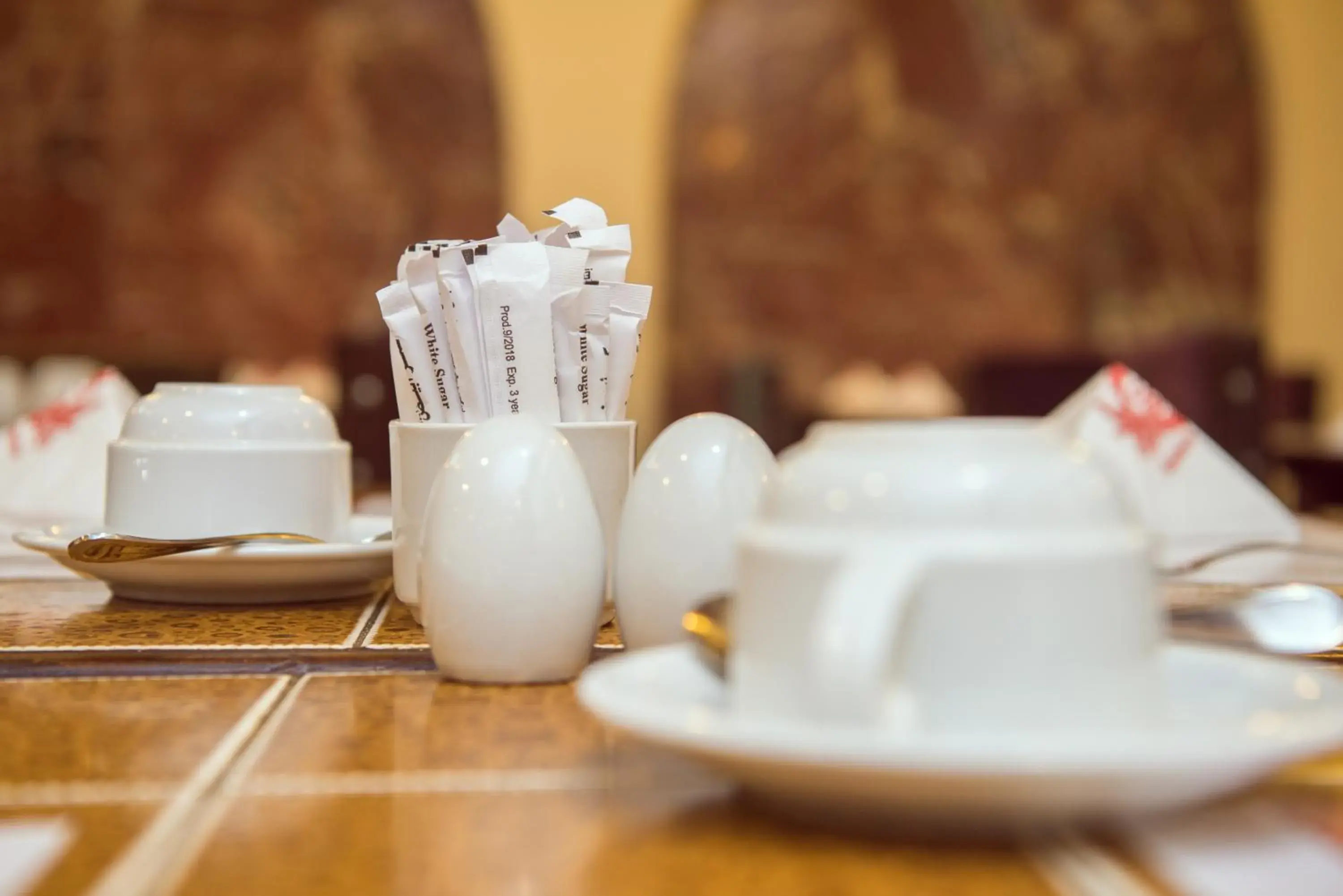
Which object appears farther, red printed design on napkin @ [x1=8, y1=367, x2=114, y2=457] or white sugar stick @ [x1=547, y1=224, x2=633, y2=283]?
red printed design on napkin @ [x1=8, y1=367, x2=114, y2=457]

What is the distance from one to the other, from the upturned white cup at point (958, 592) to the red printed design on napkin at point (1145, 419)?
2.75 ft

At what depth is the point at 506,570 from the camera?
2.33ft

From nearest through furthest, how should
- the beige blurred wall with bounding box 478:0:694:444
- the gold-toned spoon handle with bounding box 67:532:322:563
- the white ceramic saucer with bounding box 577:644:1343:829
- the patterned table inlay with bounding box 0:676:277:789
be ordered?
the white ceramic saucer with bounding box 577:644:1343:829
the patterned table inlay with bounding box 0:676:277:789
the gold-toned spoon handle with bounding box 67:532:322:563
the beige blurred wall with bounding box 478:0:694:444

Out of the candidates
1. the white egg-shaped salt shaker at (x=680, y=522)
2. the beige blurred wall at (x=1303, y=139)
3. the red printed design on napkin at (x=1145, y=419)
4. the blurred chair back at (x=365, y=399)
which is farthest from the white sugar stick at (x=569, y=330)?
the beige blurred wall at (x=1303, y=139)

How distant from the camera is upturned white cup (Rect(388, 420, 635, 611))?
2.84 feet

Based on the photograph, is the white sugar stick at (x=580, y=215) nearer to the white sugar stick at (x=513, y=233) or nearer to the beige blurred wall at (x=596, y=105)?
the white sugar stick at (x=513, y=233)

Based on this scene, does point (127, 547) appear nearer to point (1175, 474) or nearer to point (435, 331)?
point (435, 331)

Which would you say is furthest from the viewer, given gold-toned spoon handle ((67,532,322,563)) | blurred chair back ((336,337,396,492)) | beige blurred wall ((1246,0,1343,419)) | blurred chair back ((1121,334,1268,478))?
beige blurred wall ((1246,0,1343,419))

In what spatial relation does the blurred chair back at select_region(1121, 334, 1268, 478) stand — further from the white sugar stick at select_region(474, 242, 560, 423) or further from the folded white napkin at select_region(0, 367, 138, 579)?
the white sugar stick at select_region(474, 242, 560, 423)

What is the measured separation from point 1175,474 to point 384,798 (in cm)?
96

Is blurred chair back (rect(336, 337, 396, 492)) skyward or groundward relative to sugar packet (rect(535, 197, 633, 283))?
groundward

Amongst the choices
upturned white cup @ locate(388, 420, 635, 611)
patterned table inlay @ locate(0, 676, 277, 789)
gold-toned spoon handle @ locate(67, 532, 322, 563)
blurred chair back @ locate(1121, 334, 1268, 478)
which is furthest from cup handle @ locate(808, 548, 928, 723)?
blurred chair back @ locate(1121, 334, 1268, 478)

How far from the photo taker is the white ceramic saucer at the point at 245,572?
97 cm

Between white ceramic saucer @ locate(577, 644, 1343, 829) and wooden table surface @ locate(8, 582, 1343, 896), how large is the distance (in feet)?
0.05
